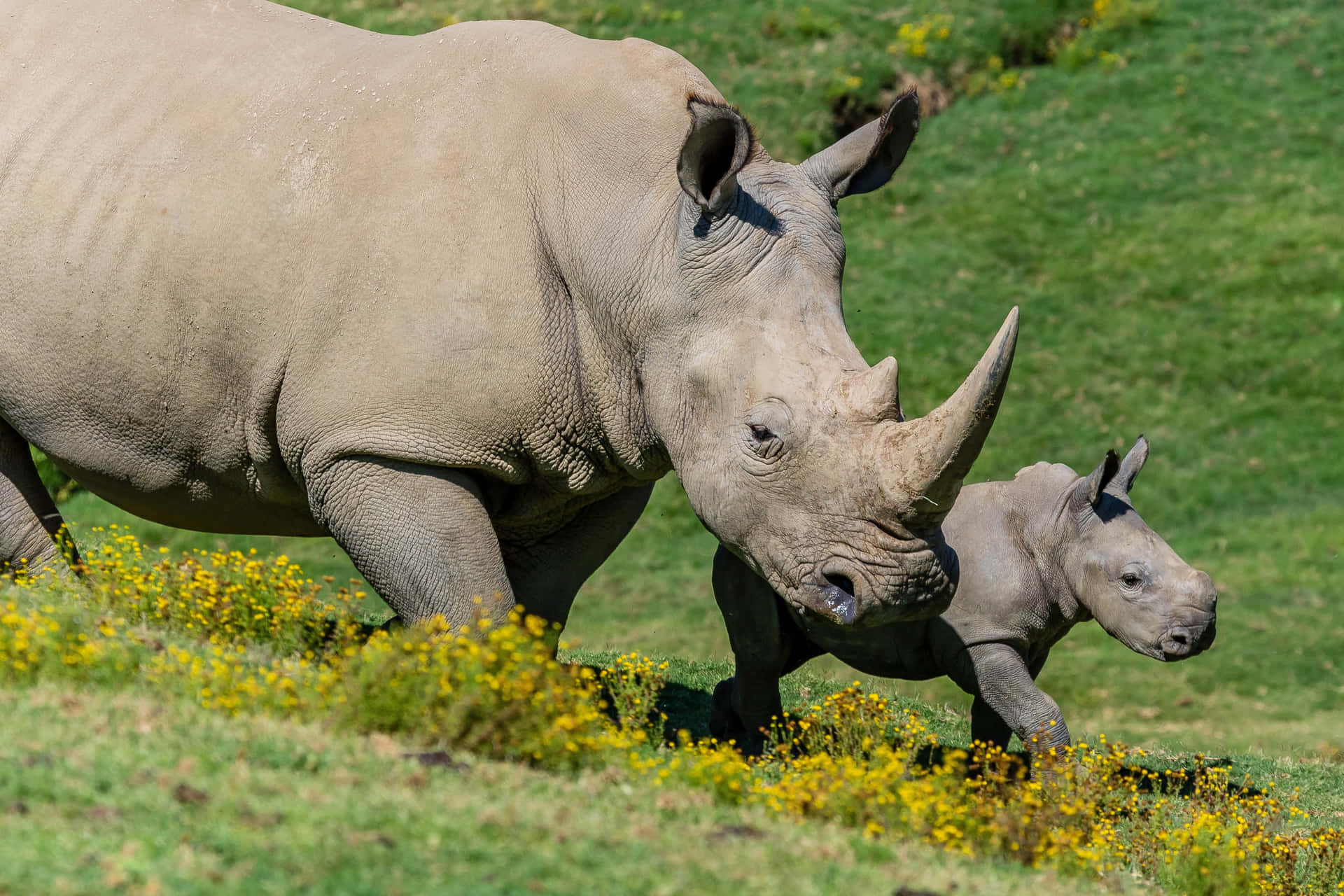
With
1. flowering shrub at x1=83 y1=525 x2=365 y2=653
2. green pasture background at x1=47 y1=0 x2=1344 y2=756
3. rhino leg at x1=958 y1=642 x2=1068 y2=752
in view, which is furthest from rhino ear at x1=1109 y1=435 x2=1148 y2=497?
green pasture background at x1=47 y1=0 x2=1344 y2=756

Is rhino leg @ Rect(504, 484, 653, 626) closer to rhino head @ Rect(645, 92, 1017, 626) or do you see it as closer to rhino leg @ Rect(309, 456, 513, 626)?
rhino leg @ Rect(309, 456, 513, 626)

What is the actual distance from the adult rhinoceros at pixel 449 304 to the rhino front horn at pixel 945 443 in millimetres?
12

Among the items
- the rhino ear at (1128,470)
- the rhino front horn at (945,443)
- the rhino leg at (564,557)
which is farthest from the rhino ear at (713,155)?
the rhino ear at (1128,470)

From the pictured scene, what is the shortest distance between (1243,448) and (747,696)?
1273 centimetres

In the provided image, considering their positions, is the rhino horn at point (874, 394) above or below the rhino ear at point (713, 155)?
below

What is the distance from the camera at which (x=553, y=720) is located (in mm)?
6344

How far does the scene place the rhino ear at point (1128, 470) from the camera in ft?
31.3

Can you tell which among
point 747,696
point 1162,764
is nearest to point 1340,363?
point 1162,764

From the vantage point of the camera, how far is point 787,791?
21.4ft

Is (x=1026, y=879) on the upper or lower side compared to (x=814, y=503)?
lower

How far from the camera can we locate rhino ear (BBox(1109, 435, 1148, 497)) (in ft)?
31.3

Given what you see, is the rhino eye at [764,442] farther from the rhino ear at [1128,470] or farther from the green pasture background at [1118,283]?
the green pasture background at [1118,283]

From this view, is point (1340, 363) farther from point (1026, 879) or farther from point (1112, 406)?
point (1026, 879)

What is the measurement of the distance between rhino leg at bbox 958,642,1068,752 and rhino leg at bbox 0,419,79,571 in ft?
15.6
